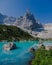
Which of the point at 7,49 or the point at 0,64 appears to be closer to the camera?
the point at 0,64

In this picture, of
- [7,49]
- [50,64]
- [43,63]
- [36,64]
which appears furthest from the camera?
[7,49]

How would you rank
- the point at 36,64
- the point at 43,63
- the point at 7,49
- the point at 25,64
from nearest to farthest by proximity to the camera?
1. the point at 43,63
2. the point at 36,64
3. the point at 25,64
4. the point at 7,49

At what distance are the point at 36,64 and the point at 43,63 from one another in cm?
297

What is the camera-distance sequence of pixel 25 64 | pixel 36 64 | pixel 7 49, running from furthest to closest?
pixel 7 49 < pixel 25 64 < pixel 36 64

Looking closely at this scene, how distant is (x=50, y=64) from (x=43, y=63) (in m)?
1.98

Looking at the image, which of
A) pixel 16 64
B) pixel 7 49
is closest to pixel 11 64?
pixel 16 64

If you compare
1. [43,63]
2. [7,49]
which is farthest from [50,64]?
[7,49]

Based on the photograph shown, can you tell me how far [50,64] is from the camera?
22594mm

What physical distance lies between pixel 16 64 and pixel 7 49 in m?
38.5

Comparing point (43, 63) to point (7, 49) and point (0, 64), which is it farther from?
point (7, 49)

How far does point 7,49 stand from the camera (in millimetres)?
79500

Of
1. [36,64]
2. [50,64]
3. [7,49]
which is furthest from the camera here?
[7,49]

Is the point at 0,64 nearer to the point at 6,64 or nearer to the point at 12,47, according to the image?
the point at 6,64

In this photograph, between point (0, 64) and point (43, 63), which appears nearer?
point (43, 63)
